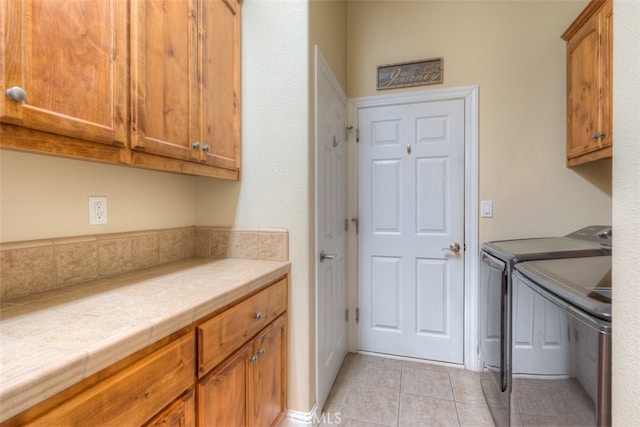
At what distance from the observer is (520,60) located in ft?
6.71

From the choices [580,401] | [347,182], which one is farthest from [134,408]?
[347,182]

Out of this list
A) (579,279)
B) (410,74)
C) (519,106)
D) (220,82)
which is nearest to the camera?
(579,279)

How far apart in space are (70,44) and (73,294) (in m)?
0.77

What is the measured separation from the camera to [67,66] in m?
0.80

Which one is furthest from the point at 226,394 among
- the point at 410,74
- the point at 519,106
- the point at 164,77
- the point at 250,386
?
the point at 519,106

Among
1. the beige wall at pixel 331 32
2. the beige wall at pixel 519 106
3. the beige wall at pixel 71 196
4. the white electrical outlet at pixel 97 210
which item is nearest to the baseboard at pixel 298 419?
the beige wall at pixel 71 196

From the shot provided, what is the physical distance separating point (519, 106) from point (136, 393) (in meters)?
2.61

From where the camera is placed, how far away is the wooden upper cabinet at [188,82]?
1.01 metres

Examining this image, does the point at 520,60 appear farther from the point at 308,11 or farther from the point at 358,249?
the point at 358,249

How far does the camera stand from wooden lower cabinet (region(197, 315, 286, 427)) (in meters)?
0.94

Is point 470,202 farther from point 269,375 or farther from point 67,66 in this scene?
point 67,66

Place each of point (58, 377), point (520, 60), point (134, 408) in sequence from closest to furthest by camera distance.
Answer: point (58, 377) → point (134, 408) → point (520, 60)

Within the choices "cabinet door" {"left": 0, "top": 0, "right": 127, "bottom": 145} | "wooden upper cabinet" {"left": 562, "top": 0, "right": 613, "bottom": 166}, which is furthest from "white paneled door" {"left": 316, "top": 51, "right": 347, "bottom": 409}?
"wooden upper cabinet" {"left": 562, "top": 0, "right": 613, "bottom": 166}

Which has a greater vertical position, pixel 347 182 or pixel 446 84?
pixel 446 84
